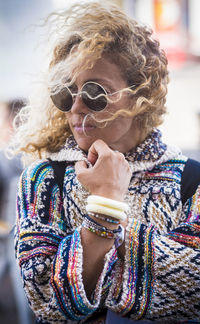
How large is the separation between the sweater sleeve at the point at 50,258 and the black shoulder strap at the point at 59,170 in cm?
3

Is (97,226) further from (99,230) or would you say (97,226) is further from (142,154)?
(142,154)

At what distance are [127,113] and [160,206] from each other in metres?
0.29

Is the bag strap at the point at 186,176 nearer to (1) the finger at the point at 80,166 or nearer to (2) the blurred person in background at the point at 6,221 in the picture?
(1) the finger at the point at 80,166

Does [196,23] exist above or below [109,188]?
above

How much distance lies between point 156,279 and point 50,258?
0.96 ft

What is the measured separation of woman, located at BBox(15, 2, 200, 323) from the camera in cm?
89

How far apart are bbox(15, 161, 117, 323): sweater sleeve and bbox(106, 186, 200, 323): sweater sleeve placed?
0.06m

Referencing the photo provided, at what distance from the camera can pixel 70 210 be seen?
3.35 ft

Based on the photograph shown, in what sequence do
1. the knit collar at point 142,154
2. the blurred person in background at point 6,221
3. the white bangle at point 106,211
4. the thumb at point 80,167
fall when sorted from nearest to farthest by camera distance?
the white bangle at point 106,211 → the thumb at point 80,167 → the knit collar at point 142,154 → the blurred person in background at point 6,221

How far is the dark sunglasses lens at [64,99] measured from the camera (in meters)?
1.03

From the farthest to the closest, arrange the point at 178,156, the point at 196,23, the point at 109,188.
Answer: the point at 196,23 < the point at 178,156 < the point at 109,188

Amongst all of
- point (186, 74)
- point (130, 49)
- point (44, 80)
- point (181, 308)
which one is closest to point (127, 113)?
point (130, 49)

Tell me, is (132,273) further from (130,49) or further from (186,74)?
(186,74)

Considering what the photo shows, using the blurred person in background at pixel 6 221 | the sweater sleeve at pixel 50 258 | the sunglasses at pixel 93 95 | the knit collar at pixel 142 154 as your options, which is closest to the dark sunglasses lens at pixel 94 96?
the sunglasses at pixel 93 95
